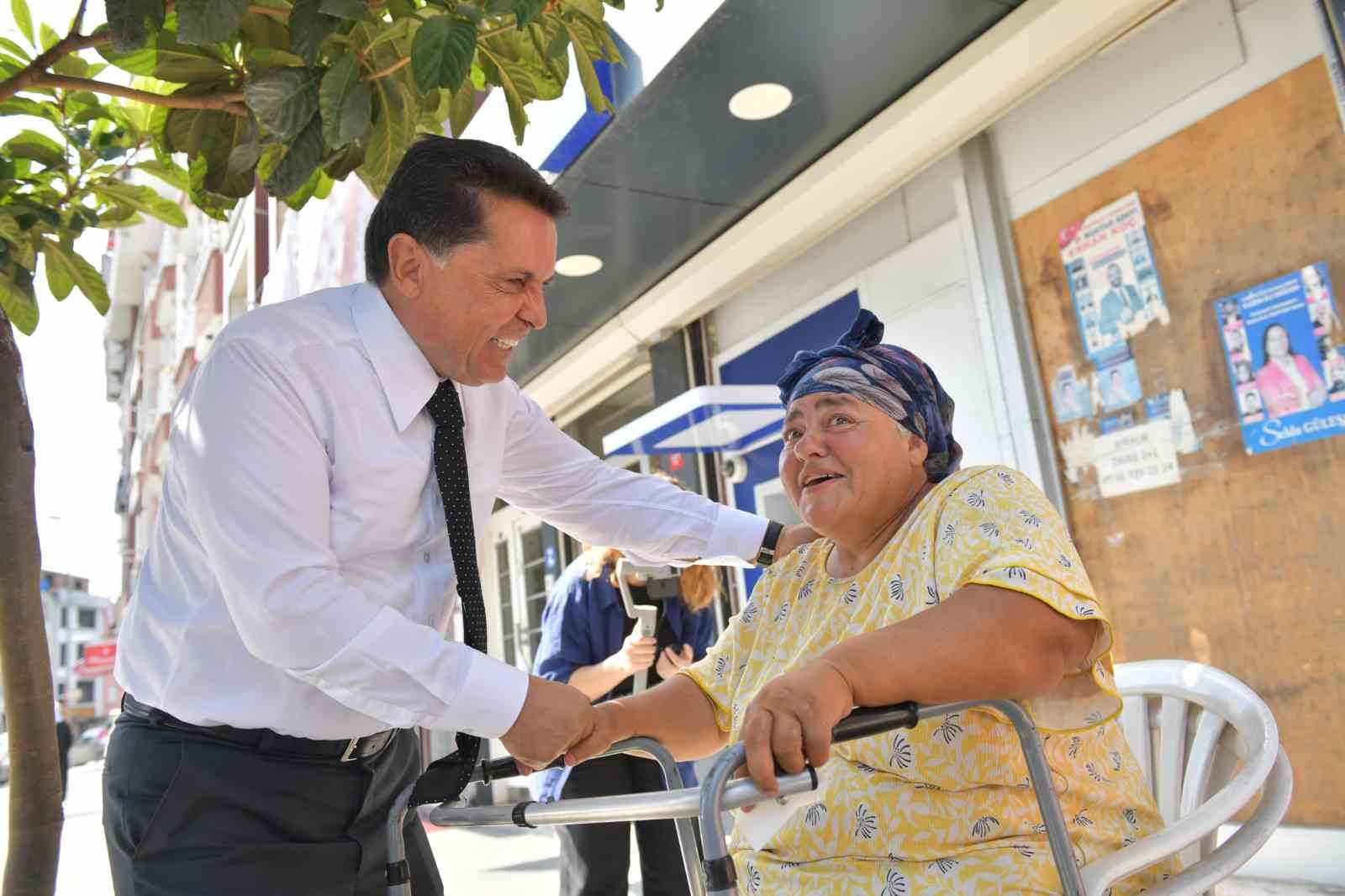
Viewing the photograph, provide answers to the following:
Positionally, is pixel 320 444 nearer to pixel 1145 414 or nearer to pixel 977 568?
pixel 977 568

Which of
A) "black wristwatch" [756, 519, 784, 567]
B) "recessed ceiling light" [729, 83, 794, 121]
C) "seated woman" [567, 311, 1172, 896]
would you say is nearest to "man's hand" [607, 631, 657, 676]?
"black wristwatch" [756, 519, 784, 567]

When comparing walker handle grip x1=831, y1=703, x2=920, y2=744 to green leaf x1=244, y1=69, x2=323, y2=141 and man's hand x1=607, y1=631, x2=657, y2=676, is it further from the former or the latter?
man's hand x1=607, y1=631, x2=657, y2=676

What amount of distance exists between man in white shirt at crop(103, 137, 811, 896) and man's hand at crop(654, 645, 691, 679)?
1840 millimetres

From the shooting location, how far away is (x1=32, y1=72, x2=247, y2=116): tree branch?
6.42 feet

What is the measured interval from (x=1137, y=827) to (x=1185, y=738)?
1.32 ft

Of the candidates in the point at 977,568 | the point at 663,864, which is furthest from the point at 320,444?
the point at 663,864

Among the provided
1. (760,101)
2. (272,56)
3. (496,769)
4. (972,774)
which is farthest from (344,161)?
(760,101)

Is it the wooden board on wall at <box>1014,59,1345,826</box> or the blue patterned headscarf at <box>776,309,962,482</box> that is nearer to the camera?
the blue patterned headscarf at <box>776,309,962,482</box>

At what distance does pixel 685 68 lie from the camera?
179 inches

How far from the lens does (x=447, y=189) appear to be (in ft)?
6.42

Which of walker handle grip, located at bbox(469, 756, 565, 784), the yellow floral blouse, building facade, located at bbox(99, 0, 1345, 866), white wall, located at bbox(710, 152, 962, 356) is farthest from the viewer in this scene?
white wall, located at bbox(710, 152, 962, 356)

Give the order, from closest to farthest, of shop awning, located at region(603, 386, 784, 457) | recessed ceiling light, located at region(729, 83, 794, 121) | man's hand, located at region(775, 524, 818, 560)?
man's hand, located at region(775, 524, 818, 560) < recessed ceiling light, located at region(729, 83, 794, 121) < shop awning, located at region(603, 386, 784, 457)

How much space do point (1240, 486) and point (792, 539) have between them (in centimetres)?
248

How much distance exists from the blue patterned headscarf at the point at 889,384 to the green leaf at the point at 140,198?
151 cm
